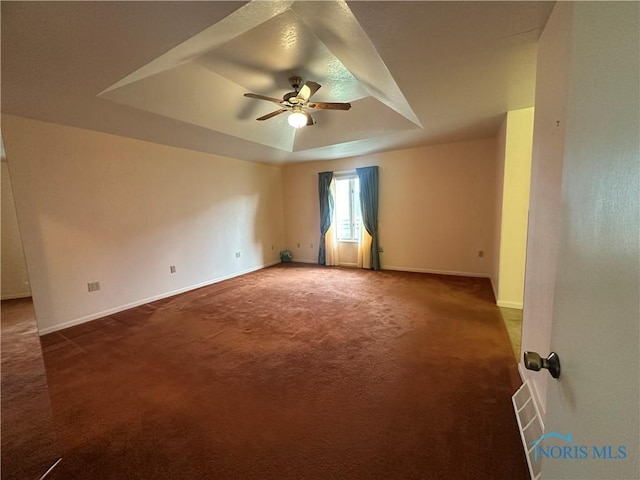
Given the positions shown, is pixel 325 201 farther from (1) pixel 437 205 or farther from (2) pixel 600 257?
(2) pixel 600 257

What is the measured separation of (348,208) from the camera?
18.5ft

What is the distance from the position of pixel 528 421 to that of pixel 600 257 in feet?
5.05

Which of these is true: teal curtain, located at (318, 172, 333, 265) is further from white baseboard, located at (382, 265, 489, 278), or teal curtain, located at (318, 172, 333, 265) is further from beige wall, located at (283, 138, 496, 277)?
white baseboard, located at (382, 265, 489, 278)

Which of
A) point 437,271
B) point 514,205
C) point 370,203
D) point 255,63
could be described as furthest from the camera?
point 370,203

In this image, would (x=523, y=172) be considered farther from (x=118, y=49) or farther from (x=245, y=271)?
(x=245, y=271)

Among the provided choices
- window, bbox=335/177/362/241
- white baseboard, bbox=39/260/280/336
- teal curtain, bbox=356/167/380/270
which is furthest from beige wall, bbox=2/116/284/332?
teal curtain, bbox=356/167/380/270

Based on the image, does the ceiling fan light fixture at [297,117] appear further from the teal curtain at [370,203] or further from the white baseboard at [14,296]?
the white baseboard at [14,296]

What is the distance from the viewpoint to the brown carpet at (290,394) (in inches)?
52.7

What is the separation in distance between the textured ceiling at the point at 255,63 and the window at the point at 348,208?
65.3 inches

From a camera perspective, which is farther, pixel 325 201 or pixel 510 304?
pixel 325 201

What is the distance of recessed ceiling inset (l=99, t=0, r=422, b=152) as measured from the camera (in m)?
1.80

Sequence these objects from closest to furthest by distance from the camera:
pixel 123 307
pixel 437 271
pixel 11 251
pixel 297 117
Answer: pixel 11 251 < pixel 297 117 < pixel 123 307 < pixel 437 271

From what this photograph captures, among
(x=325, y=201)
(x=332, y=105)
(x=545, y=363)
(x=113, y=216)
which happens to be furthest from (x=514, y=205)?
(x=113, y=216)

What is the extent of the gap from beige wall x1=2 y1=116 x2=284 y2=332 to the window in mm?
2087
